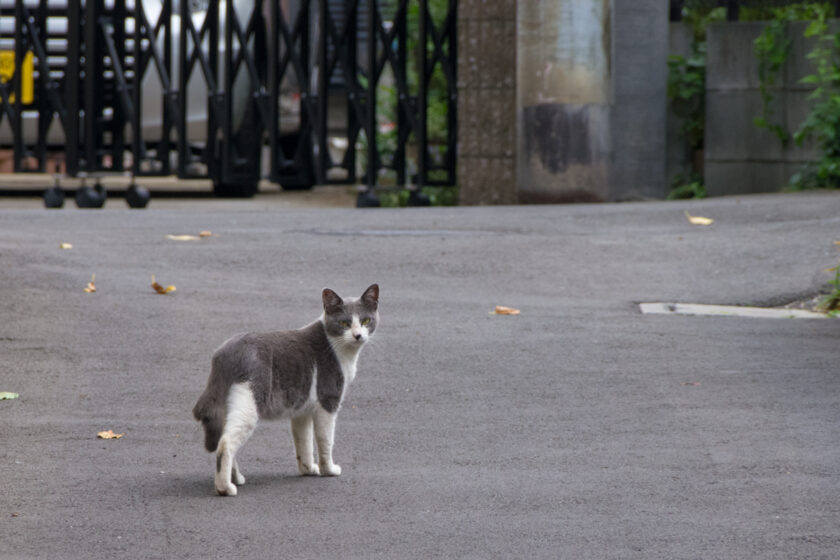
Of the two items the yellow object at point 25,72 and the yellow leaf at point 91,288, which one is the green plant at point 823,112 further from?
the yellow object at point 25,72

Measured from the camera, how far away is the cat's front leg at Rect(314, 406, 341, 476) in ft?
16.2

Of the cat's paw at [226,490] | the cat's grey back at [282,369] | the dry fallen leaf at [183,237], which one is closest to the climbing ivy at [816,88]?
the dry fallen leaf at [183,237]

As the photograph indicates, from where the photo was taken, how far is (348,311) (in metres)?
5.05

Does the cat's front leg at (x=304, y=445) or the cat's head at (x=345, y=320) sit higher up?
the cat's head at (x=345, y=320)

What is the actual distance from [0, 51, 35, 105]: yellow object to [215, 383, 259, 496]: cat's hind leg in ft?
39.1

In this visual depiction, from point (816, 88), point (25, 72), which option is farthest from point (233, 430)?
point (25, 72)

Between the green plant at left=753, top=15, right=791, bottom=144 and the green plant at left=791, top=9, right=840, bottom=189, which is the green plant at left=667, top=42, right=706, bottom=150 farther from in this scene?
the green plant at left=791, top=9, right=840, bottom=189

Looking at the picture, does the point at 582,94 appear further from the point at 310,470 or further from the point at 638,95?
the point at 310,470

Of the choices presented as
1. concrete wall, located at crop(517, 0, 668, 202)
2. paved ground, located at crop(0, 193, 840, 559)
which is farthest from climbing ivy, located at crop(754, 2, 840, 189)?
paved ground, located at crop(0, 193, 840, 559)

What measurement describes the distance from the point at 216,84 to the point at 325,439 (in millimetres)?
10847

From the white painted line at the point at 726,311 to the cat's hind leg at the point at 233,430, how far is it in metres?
4.20

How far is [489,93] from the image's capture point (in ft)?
48.3

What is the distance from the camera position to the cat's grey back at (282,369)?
15.5ft

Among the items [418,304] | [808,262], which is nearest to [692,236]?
[808,262]
